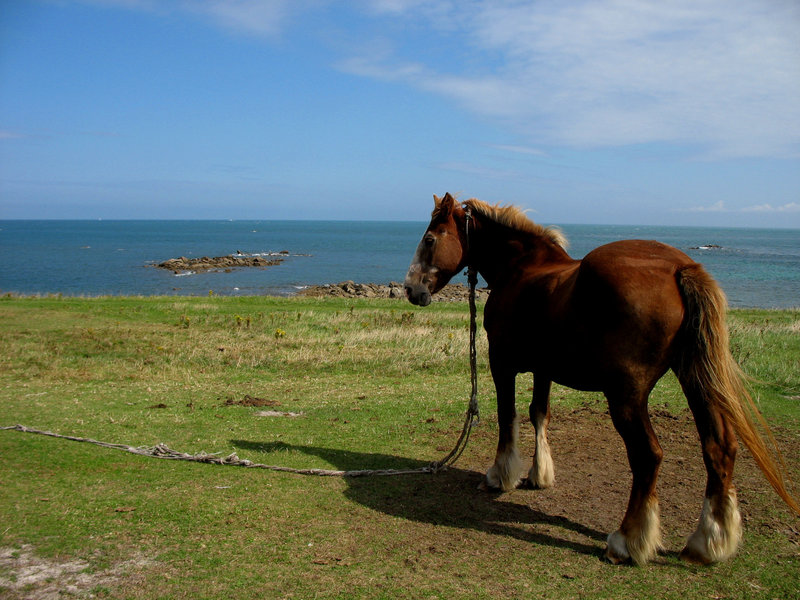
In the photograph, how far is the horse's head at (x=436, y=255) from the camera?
638cm

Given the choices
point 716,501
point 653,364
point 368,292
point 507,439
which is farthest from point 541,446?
point 368,292

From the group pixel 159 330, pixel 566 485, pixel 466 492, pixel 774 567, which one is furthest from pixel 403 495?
pixel 159 330

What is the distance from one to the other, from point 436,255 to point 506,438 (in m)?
2.03

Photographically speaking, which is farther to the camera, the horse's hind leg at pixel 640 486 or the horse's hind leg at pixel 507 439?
the horse's hind leg at pixel 507 439

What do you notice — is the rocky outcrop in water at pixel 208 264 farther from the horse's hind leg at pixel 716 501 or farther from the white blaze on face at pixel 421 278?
the horse's hind leg at pixel 716 501

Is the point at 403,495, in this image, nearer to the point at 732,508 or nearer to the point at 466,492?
the point at 466,492

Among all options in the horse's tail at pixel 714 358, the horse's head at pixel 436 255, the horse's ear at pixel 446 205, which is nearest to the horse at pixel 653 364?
the horse's tail at pixel 714 358

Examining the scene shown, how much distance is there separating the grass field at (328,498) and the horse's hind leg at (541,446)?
0.56 ft

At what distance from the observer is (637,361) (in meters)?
4.68

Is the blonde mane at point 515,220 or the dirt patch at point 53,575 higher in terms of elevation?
the blonde mane at point 515,220

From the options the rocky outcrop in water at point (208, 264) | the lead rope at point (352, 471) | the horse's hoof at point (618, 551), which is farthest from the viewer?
the rocky outcrop in water at point (208, 264)

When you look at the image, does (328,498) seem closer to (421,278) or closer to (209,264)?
(421,278)

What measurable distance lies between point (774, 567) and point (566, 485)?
217 cm

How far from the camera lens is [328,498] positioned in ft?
20.1
